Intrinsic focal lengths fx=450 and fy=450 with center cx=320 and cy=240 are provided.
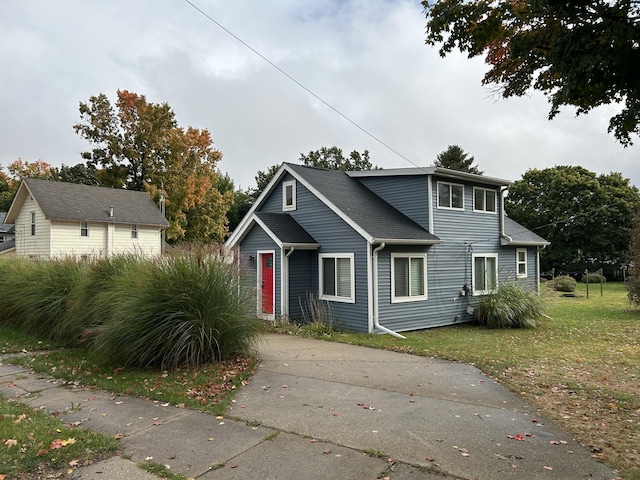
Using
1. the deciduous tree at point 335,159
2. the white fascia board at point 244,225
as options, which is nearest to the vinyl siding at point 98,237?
the white fascia board at point 244,225

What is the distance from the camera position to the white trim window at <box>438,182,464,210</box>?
49.1 feet

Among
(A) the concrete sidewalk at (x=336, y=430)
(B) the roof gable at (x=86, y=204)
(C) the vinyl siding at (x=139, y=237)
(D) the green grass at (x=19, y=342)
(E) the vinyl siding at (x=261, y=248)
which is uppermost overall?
(B) the roof gable at (x=86, y=204)

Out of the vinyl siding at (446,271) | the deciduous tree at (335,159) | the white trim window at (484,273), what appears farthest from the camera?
the deciduous tree at (335,159)

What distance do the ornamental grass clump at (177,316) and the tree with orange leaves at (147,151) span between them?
1223 inches

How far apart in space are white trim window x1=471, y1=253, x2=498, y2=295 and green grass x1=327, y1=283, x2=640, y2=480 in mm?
1613

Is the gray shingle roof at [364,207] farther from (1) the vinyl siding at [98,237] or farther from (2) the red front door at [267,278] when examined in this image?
(1) the vinyl siding at [98,237]

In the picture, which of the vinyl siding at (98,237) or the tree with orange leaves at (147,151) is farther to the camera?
the tree with orange leaves at (147,151)

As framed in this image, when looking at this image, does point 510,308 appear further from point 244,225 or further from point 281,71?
point 281,71

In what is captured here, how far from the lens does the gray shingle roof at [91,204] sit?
2781 centimetres

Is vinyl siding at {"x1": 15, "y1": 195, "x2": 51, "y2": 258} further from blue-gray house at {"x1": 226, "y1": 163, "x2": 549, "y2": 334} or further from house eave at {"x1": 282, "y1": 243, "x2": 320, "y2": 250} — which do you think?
house eave at {"x1": 282, "y1": 243, "x2": 320, "y2": 250}

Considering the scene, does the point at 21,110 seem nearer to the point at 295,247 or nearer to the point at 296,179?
the point at 296,179

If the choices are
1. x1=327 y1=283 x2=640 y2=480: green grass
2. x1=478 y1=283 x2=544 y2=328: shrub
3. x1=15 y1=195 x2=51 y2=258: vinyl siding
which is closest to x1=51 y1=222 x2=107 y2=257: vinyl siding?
x1=15 y1=195 x2=51 y2=258: vinyl siding

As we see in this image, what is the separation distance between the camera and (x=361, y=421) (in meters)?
5.08

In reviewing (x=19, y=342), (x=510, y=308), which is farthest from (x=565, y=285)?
(x=19, y=342)
